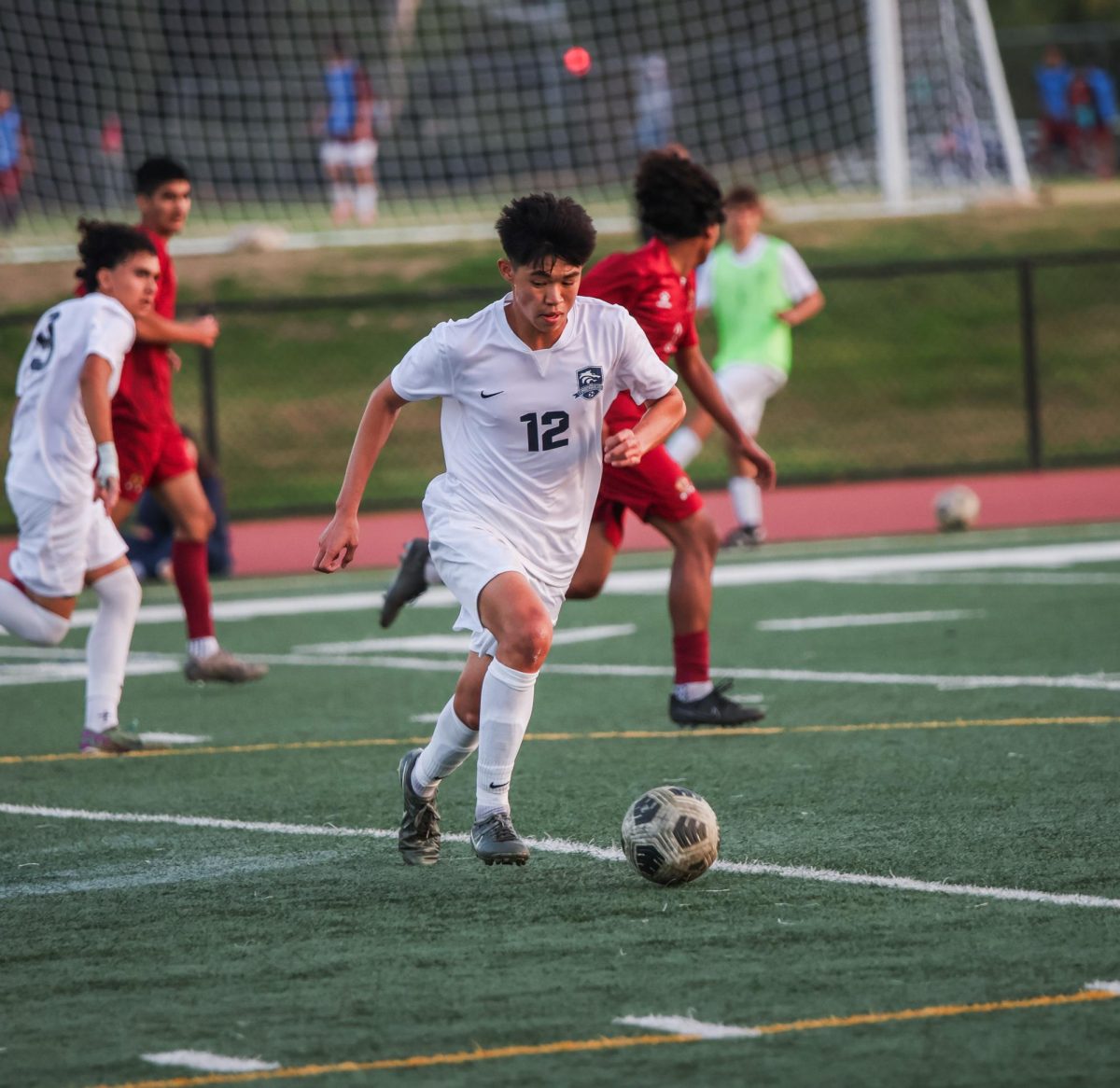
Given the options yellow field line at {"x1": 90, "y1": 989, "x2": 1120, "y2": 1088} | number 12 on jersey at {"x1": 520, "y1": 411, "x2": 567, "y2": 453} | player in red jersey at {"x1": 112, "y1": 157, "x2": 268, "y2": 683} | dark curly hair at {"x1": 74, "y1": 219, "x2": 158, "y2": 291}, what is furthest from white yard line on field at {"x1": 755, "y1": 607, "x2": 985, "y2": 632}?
yellow field line at {"x1": 90, "y1": 989, "x2": 1120, "y2": 1088}

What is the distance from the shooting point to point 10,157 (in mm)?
27234

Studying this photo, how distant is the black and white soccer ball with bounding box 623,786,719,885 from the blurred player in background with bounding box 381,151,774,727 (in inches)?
110

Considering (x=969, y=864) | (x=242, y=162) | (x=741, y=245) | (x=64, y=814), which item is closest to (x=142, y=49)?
(x=242, y=162)

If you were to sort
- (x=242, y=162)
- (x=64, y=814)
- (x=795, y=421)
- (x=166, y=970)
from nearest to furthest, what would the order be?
(x=166, y=970), (x=64, y=814), (x=795, y=421), (x=242, y=162)

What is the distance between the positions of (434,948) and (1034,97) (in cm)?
3907

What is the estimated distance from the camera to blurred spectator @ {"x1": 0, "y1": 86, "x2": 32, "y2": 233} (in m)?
26.9

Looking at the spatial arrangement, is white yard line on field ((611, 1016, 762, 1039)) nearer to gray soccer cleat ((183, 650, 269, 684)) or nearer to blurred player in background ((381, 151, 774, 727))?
blurred player in background ((381, 151, 774, 727))

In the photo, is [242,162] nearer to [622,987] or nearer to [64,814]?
[64,814]

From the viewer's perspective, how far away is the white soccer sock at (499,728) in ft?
20.1

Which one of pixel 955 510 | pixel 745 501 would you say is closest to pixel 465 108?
pixel 955 510

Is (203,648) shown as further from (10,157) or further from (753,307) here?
(10,157)

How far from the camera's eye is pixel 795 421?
24109 mm

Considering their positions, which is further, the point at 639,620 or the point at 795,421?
the point at 795,421

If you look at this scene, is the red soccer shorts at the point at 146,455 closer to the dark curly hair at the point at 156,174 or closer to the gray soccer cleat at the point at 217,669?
the gray soccer cleat at the point at 217,669
